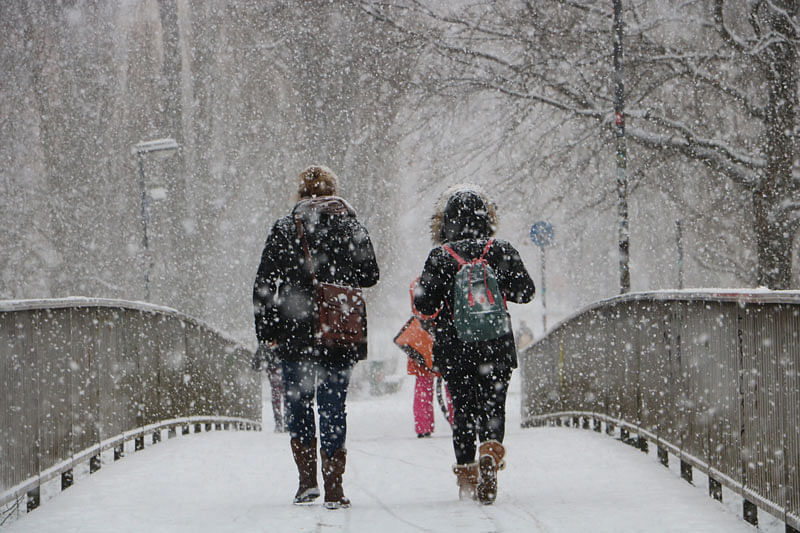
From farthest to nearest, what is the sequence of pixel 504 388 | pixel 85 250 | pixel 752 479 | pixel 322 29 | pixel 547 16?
pixel 85 250 → pixel 322 29 → pixel 547 16 → pixel 504 388 → pixel 752 479

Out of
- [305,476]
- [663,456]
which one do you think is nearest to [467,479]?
[305,476]

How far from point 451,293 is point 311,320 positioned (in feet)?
2.41

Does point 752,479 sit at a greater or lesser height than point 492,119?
lesser

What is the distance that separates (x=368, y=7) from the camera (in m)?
15.1

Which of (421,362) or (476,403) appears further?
(421,362)

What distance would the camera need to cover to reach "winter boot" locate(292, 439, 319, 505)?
17.6 ft

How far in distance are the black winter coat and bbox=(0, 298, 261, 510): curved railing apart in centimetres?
194

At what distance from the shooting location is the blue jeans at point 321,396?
17.4 ft

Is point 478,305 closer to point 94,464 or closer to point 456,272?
point 456,272

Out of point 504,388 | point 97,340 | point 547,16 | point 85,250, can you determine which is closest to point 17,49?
point 85,250

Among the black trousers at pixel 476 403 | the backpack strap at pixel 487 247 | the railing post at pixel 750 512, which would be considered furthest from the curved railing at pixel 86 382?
the railing post at pixel 750 512

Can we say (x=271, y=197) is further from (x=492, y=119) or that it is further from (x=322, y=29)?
(x=492, y=119)

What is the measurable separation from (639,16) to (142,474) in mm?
10938

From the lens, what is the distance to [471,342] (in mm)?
5406
